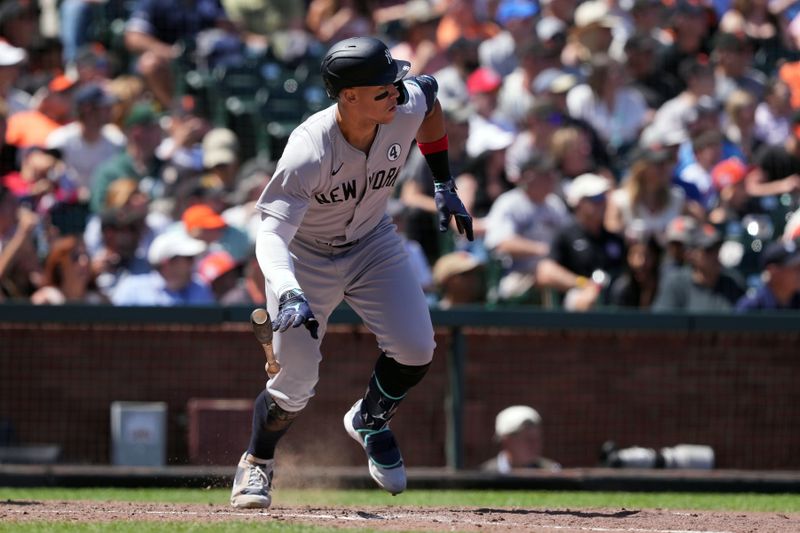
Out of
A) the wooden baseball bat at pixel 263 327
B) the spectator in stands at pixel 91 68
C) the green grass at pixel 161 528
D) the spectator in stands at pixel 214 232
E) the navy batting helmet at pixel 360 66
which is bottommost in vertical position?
the green grass at pixel 161 528

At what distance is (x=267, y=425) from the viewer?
618cm

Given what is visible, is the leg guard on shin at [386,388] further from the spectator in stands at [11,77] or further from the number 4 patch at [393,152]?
the spectator in stands at [11,77]

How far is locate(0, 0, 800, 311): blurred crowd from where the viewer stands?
935cm

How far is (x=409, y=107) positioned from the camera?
5930 millimetres

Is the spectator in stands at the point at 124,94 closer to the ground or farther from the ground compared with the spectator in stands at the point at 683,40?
closer to the ground

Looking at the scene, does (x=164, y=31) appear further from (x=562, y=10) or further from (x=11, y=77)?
A: (x=562, y=10)

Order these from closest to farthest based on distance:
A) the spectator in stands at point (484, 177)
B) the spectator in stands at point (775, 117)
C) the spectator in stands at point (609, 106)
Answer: the spectator in stands at point (484, 177)
the spectator in stands at point (609, 106)
the spectator in stands at point (775, 117)

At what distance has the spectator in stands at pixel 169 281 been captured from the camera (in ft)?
29.5

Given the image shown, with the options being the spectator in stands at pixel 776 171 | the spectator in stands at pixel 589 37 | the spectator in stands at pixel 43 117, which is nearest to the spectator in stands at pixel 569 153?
the spectator in stands at pixel 776 171

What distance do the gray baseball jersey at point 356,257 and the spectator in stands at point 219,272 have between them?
3.22 meters

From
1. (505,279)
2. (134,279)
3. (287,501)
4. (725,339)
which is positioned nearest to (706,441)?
(725,339)

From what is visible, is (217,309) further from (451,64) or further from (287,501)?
(451,64)

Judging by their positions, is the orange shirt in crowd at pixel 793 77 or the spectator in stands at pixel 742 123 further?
the orange shirt in crowd at pixel 793 77

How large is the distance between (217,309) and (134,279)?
0.82 meters
